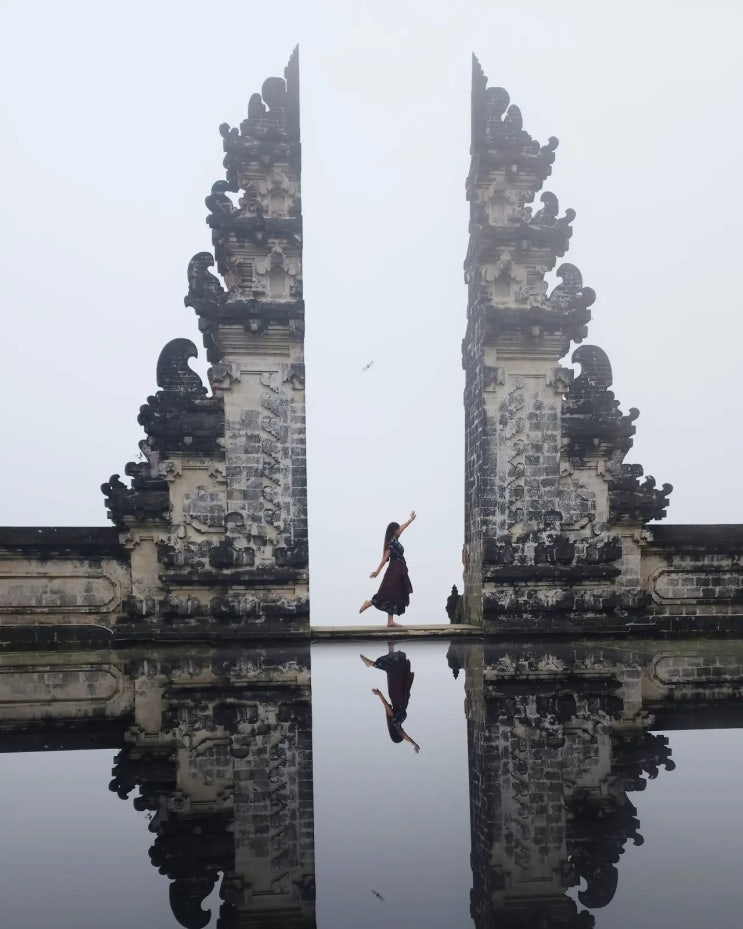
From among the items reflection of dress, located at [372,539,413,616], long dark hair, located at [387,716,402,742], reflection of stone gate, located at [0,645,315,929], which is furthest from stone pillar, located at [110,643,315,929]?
reflection of dress, located at [372,539,413,616]

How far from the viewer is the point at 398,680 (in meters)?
7.61

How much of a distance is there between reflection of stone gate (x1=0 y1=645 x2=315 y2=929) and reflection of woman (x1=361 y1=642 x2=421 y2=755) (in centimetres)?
56

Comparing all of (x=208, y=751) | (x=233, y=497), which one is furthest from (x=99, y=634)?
(x=208, y=751)

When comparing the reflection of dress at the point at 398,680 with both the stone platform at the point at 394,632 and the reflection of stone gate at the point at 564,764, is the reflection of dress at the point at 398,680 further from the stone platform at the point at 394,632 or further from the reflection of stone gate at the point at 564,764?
the stone platform at the point at 394,632

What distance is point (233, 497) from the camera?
466 inches

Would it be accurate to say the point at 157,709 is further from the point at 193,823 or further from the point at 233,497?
the point at 233,497

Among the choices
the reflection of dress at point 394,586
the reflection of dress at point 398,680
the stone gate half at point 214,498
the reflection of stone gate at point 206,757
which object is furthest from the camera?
the reflection of dress at point 394,586

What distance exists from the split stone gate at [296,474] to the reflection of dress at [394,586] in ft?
3.45

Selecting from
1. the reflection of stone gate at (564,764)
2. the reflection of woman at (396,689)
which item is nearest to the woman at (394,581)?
the reflection of woman at (396,689)

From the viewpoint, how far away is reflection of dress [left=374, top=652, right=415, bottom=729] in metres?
5.87

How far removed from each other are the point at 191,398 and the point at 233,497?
1.52 m

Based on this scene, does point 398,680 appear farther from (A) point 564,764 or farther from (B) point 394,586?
(B) point 394,586

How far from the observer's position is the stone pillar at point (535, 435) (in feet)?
40.0

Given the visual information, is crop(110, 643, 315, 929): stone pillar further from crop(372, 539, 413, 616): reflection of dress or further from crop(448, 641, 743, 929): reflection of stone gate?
crop(372, 539, 413, 616): reflection of dress
